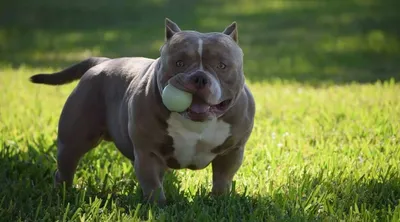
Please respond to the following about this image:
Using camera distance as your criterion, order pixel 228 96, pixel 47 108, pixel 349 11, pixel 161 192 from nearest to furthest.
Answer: pixel 228 96 < pixel 161 192 < pixel 47 108 < pixel 349 11

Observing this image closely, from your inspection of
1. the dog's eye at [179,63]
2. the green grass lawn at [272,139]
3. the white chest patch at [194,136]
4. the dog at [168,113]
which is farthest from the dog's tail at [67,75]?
the dog's eye at [179,63]

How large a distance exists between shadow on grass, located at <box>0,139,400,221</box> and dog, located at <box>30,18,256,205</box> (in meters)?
0.22

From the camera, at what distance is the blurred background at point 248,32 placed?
1382 centimetres

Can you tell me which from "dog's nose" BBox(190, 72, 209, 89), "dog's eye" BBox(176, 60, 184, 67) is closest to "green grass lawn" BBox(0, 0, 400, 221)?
"dog's nose" BBox(190, 72, 209, 89)

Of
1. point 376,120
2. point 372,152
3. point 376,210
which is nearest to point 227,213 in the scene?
point 376,210

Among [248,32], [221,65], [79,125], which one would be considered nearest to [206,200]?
[221,65]

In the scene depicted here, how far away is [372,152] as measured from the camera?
6.48 meters

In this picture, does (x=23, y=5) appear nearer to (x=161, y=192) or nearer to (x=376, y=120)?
(x=376, y=120)

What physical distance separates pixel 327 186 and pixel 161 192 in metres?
1.22

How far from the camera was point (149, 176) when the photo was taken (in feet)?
16.6

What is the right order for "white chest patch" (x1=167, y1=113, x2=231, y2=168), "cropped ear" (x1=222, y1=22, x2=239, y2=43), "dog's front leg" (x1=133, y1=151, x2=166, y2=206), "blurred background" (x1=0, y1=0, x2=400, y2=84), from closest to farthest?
"white chest patch" (x1=167, y1=113, x2=231, y2=168) → "dog's front leg" (x1=133, y1=151, x2=166, y2=206) → "cropped ear" (x1=222, y1=22, x2=239, y2=43) → "blurred background" (x1=0, y1=0, x2=400, y2=84)

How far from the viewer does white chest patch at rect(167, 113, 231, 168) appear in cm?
495

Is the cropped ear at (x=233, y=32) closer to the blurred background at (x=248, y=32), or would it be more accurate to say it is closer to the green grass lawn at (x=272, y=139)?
the green grass lawn at (x=272, y=139)

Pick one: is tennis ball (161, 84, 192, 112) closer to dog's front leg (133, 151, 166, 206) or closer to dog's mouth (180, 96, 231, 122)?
dog's mouth (180, 96, 231, 122)
